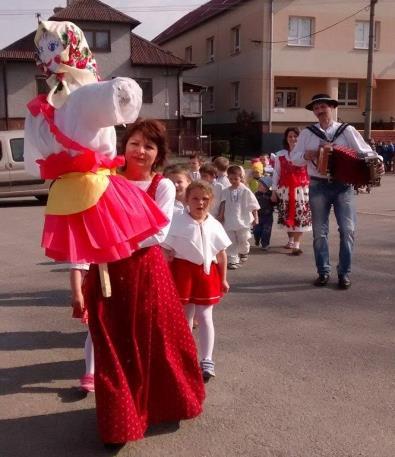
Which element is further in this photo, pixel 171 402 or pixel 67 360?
pixel 67 360

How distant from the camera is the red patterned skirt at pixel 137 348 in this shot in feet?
10.5

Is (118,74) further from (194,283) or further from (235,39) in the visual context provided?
(194,283)

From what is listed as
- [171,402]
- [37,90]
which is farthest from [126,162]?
[37,90]

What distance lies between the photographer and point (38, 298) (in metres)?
6.56

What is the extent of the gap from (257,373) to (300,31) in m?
32.5

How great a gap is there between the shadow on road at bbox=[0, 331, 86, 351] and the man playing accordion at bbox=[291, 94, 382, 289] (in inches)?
115

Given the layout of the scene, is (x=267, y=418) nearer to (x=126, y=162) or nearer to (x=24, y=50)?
(x=126, y=162)

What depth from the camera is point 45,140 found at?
10.1 feet

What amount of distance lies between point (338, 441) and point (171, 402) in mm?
932

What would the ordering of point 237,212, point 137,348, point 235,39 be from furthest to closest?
point 235,39 < point 237,212 < point 137,348

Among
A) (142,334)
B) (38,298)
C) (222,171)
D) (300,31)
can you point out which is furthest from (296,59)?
(142,334)

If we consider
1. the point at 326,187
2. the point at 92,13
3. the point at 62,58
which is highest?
the point at 92,13

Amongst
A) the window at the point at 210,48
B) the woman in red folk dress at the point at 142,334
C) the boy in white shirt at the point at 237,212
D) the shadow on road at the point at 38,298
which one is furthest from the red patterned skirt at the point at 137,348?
the window at the point at 210,48

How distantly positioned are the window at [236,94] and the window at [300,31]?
4398 mm
